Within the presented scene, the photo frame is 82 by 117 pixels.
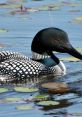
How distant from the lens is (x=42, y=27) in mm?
16281

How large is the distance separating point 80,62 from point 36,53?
1.10 meters

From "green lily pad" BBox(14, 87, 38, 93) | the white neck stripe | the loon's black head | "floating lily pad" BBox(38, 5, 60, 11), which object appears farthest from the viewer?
"floating lily pad" BBox(38, 5, 60, 11)

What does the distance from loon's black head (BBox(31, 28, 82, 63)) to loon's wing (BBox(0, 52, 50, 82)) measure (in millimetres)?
389

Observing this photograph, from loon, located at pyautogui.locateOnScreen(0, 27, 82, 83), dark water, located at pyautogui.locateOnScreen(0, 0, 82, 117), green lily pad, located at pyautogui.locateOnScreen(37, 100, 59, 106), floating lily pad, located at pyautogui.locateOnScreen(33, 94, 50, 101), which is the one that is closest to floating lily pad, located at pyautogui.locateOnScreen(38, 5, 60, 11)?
dark water, located at pyautogui.locateOnScreen(0, 0, 82, 117)

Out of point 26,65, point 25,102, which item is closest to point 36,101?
point 25,102

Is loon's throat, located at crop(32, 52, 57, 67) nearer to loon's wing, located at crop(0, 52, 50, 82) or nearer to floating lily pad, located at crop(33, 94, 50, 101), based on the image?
loon's wing, located at crop(0, 52, 50, 82)

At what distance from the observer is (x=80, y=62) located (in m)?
14.0

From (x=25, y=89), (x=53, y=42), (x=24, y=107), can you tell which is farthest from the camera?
(x=53, y=42)

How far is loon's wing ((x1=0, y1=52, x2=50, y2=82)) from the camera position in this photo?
12.7 m

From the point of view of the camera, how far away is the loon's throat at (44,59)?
13.4 m

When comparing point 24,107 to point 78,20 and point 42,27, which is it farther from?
point 78,20

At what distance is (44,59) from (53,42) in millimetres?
385

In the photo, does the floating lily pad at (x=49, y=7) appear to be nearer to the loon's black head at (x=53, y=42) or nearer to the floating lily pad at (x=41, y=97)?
the loon's black head at (x=53, y=42)

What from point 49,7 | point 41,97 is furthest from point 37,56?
point 49,7
